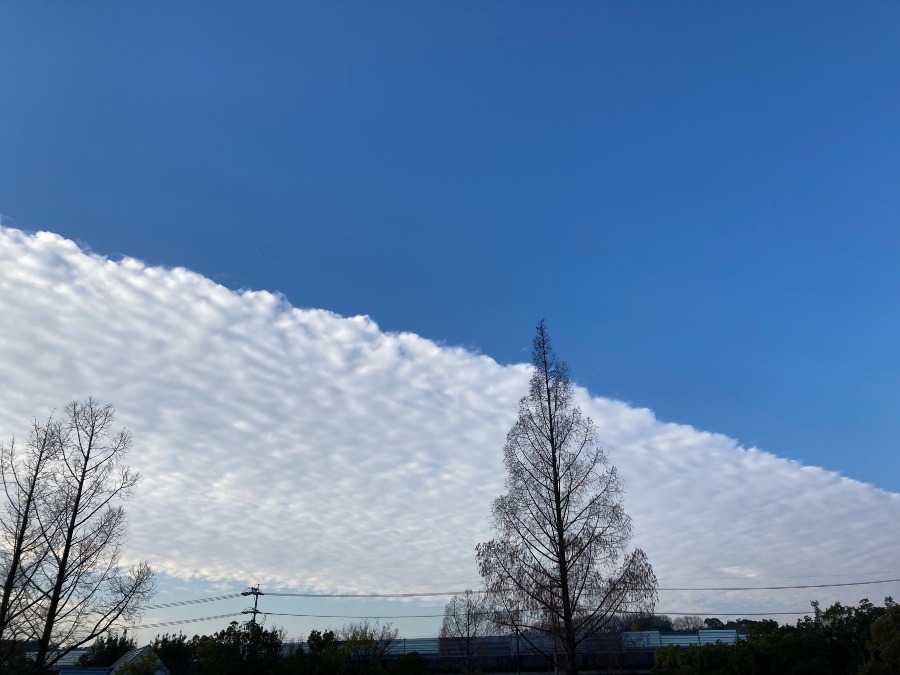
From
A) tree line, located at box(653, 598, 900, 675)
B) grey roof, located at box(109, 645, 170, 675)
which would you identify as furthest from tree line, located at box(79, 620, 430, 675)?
tree line, located at box(653, 598, 900, 675)

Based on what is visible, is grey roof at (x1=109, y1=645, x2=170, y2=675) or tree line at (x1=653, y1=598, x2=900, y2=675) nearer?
tree line at (x1=653, y1=598, x2=900, y2=675)

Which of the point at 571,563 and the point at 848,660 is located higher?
the point at 571,563

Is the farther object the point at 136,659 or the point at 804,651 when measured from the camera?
the point at 136,659

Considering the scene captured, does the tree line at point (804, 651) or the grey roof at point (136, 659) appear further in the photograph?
the grey roof at point (136, 659)

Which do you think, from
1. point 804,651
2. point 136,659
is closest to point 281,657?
point 136,659

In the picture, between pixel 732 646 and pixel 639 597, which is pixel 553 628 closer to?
pixel 639 597

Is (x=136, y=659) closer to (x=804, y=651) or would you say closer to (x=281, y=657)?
(x=281, y=657)

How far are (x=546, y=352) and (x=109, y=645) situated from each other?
56.4m

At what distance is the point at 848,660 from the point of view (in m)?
33.6

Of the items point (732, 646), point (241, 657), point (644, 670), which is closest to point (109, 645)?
point (241, 657)

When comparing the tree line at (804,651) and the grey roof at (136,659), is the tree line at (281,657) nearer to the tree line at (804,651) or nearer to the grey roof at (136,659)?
the grey roof at (136,659)

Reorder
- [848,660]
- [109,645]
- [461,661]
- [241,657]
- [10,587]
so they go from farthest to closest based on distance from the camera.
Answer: [109,645]
[461,661]
[241,657]
[848,660]
[10,587]

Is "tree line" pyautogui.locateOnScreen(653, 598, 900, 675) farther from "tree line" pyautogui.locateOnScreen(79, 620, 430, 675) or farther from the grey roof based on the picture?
the grey roof

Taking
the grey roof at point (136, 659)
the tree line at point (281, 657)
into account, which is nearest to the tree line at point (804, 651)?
the tree line at point (281, 657)
